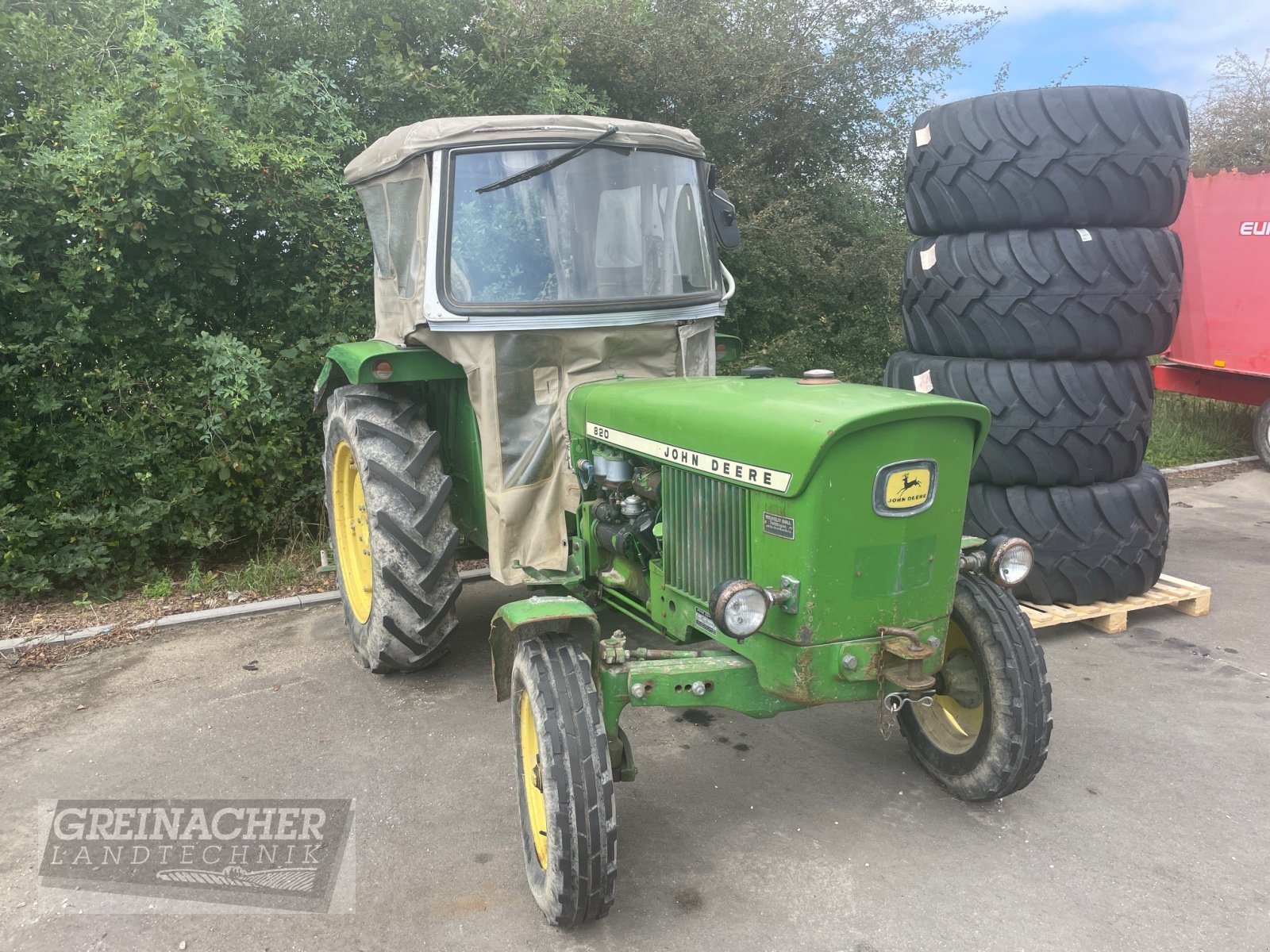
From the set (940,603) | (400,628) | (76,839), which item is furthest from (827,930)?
(76,839)

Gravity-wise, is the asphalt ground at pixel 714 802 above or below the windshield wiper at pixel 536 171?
below

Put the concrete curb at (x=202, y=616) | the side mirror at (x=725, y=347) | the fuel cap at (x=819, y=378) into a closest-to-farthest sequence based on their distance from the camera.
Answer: the fuel cap at (x=819, y=378), the concrete curb at (x=202, y=616), the side mirror at (x=725, y=347)

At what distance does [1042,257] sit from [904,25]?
5.39 meters

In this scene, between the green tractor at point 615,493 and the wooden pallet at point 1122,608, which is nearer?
the green tractor at point 615,493

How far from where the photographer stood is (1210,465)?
8031 mm

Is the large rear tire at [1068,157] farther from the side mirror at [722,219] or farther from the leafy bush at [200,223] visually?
the leafy bush at [200,223]

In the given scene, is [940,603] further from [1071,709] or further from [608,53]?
[608,53]

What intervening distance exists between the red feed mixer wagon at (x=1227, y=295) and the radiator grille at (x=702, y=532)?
6713mm

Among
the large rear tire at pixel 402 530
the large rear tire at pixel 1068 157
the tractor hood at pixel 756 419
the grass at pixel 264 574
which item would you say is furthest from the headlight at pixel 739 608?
the grass at pixel 264 574

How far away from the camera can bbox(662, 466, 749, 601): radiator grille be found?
2.75m

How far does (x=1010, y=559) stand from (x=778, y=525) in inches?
35.6

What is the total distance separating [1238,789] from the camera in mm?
3160

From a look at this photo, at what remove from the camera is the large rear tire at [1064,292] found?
4250 millimetres

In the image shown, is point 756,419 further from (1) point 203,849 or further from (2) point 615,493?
(1) point 203,849
